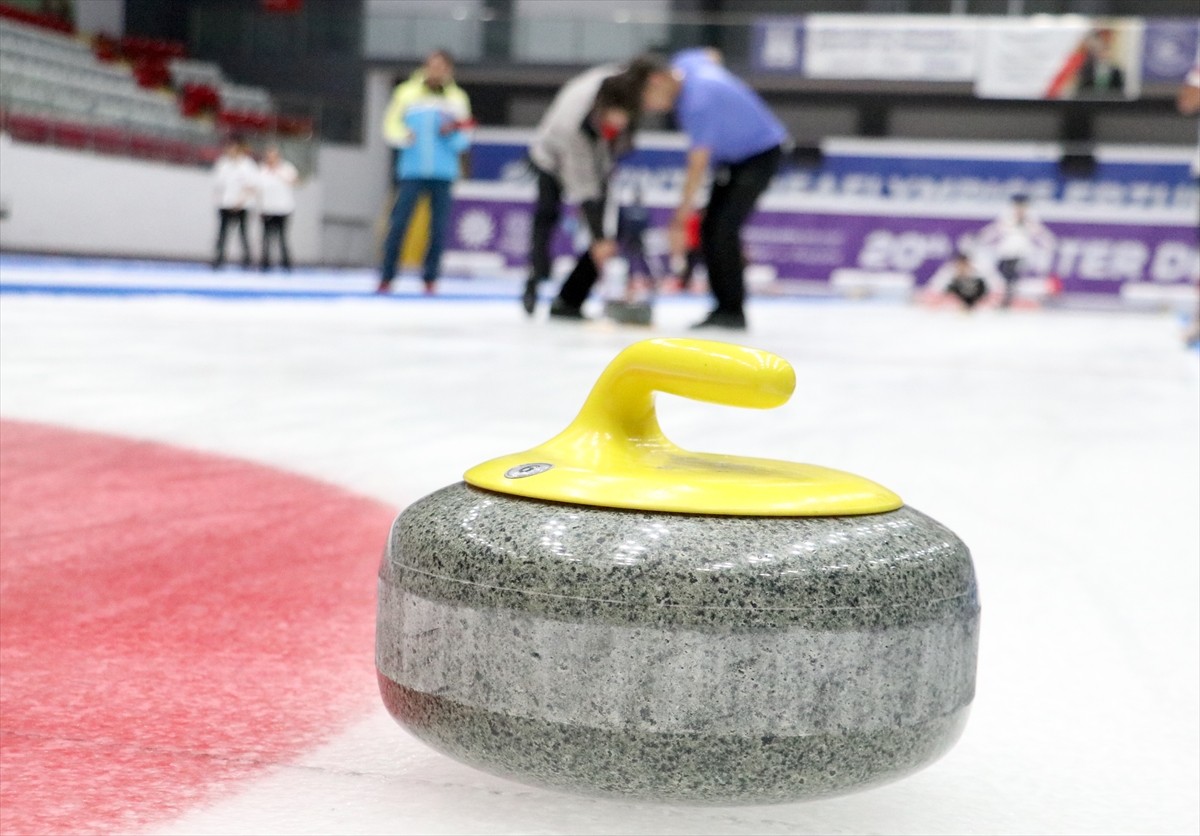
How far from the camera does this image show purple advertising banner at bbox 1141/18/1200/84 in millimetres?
16359

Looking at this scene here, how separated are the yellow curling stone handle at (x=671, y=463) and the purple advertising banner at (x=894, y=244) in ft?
59.1

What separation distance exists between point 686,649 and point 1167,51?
712 inches

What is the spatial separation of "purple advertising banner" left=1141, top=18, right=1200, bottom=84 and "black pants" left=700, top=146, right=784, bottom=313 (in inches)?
517

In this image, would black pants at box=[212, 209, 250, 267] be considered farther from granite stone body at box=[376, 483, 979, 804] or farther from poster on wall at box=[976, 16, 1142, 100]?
granite stone body at box=[376, 483, 979, 804]

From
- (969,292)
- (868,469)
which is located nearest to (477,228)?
(969,292)

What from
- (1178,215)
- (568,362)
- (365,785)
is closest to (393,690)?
(365,785)

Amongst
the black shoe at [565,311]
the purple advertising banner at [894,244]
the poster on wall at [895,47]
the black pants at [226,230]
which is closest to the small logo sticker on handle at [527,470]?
the black shoe at [565,311]

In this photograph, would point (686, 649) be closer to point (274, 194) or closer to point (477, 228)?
point (274, 194)

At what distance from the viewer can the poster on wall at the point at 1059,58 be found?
1639cm

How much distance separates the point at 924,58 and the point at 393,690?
57.0 feet

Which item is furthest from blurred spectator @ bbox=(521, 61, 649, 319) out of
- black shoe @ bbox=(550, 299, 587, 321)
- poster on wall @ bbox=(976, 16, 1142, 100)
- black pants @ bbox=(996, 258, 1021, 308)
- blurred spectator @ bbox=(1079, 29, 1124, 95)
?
blurred spectator @ bbox=(1079, 29, 1124, 95)

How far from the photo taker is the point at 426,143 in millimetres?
7289

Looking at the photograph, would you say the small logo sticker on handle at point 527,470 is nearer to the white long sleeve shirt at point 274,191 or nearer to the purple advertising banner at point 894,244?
the white long sleeve shirt at point 274,191

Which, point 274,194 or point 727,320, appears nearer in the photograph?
point 727,320
